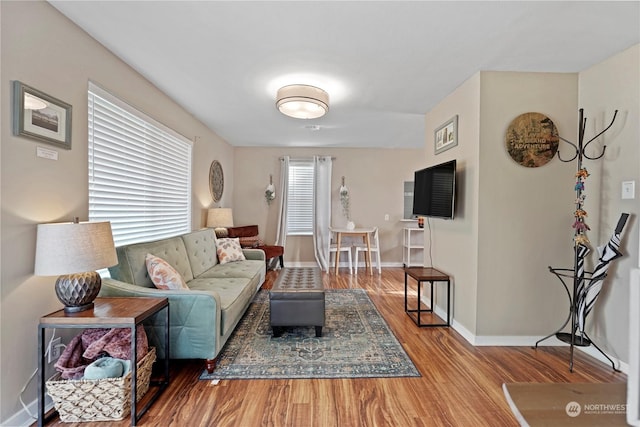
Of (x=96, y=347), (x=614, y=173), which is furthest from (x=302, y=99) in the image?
(x=614, y=173)

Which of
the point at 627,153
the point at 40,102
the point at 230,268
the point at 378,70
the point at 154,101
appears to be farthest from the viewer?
the point at 230,268

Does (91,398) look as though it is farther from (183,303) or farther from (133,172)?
(133,172)

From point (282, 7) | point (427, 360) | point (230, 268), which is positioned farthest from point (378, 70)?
point (230, 268)

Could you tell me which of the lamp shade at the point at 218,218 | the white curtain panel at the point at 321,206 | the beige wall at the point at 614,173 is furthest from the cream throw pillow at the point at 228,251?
the beige wall at the point at 614,173

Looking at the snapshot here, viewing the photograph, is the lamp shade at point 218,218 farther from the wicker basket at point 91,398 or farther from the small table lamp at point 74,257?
the wicker basket at point 91,398

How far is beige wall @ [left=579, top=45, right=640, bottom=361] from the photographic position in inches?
88.8

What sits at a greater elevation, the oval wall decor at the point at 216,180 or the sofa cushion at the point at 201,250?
the oval wall decor at the point at 216,180

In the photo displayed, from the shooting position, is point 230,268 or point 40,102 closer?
point 40,102

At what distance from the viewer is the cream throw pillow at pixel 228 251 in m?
4.17

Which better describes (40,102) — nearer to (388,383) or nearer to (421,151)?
(388,383)

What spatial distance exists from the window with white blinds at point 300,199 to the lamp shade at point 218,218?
5.43 feet

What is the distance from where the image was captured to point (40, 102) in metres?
1.79

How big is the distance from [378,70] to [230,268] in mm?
2762

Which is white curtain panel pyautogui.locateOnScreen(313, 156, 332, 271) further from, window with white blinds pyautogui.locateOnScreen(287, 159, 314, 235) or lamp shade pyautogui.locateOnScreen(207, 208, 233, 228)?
lamp shade pyautogui.locateOnScreen(207, 208, 233, 228)
